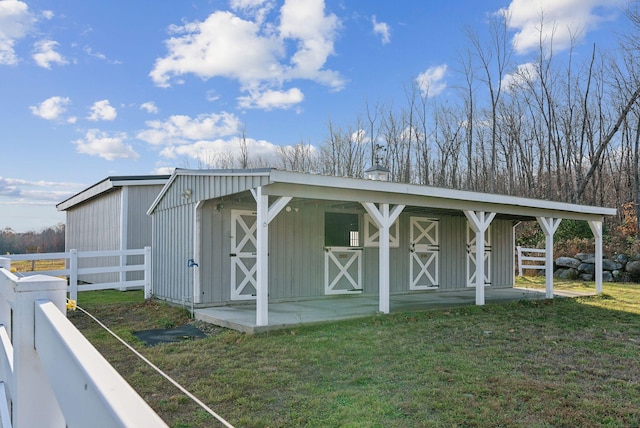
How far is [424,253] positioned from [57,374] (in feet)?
35.8

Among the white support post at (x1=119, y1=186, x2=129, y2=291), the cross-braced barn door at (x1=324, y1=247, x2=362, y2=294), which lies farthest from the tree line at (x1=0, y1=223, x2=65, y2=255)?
the cross-braced barn door at (x1=324, y1=247, x2=362, y2=294)

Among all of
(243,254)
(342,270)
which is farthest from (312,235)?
(243,254)

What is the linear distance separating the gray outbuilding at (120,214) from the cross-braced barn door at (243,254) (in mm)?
4452

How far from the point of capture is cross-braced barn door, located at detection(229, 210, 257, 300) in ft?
28.7

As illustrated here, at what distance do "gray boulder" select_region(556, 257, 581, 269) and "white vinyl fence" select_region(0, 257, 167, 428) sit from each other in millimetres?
18069

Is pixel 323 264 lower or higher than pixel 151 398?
higher

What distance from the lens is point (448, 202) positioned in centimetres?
924

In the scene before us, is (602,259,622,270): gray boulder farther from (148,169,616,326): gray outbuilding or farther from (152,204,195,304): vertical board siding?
(152,204,195,304): vertical board siding

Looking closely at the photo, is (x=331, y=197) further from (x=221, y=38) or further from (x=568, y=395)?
(x=221, y=38)

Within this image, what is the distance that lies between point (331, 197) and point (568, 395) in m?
4.46

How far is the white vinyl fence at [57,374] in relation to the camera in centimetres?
65

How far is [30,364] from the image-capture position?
1302 millimetres

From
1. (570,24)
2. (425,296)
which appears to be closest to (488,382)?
(425,296)

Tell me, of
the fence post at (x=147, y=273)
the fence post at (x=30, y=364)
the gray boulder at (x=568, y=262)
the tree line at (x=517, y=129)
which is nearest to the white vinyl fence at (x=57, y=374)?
the fence post at (x=30, y=364)
